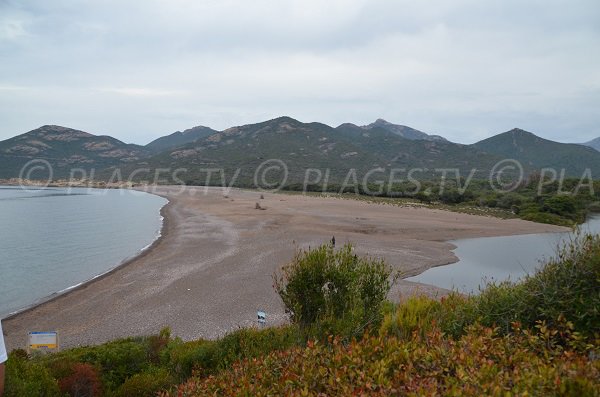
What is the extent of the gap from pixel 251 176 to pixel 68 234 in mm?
85938

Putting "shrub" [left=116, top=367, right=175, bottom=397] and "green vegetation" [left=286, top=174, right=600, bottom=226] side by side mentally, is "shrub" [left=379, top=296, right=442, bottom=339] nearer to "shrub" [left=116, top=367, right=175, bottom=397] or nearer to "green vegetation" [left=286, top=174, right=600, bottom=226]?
"shrub" [left=116, top=367, right=175, bottom=397]

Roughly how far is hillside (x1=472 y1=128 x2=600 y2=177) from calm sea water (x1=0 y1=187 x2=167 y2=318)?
141989mm

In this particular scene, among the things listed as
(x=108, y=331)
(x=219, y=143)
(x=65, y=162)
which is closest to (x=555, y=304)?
(x=108, y=331)

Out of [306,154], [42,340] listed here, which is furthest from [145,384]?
[306,154]

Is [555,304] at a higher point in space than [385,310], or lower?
higher

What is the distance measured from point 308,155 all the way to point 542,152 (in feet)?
327

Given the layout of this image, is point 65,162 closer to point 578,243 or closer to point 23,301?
point 23,301

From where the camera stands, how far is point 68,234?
36250 mm

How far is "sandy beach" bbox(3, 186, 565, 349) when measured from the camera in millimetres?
13977

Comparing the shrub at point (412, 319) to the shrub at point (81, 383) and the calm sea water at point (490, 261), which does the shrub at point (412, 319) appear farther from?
the calm sea water at point (490, 261)

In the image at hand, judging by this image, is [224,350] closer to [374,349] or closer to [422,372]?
[374,349]

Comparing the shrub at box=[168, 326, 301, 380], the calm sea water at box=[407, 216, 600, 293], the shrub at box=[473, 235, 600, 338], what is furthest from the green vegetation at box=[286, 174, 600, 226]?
the shrub at box=[168, 326, 301, 380]

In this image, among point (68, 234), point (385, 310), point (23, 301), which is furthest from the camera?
point (68, 234)

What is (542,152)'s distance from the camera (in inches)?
6580
